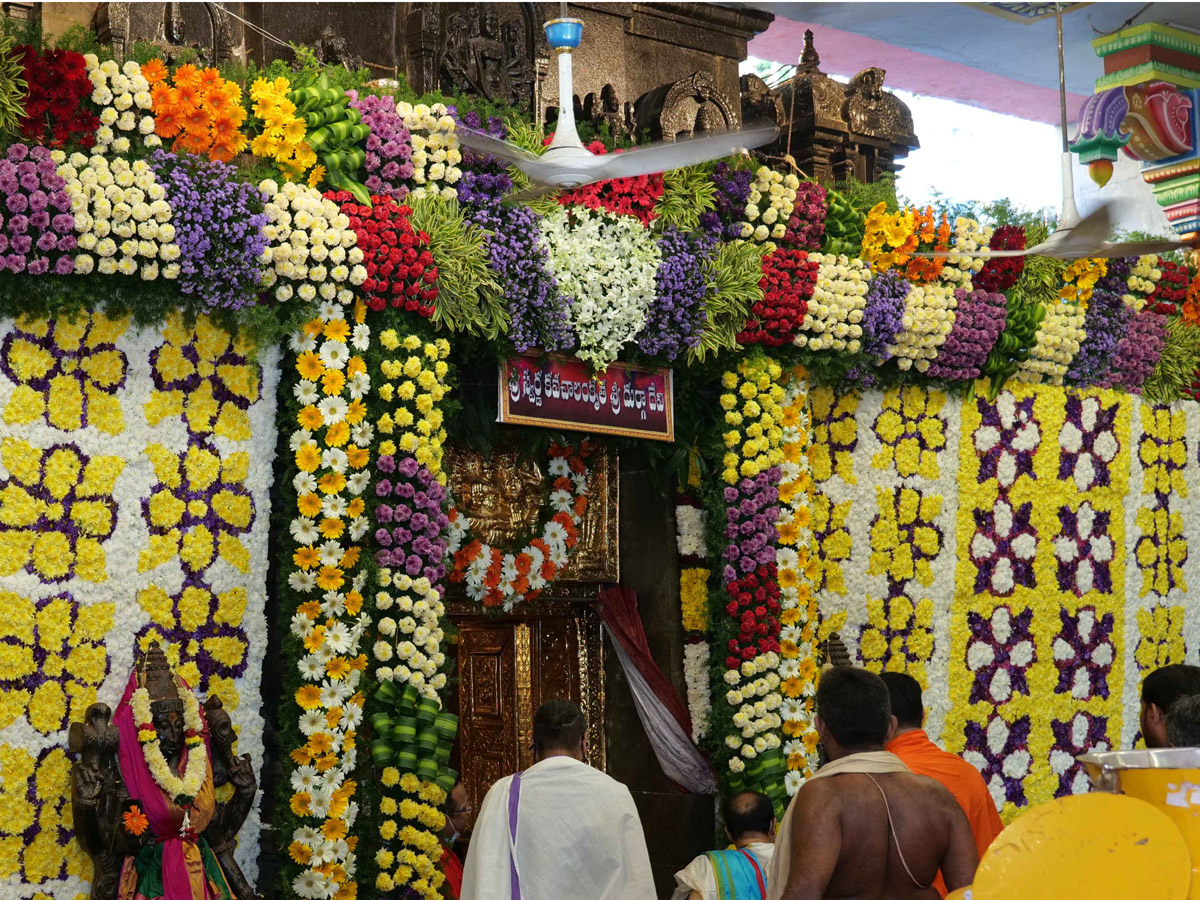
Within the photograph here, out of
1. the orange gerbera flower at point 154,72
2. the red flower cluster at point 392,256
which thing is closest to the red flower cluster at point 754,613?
the red flower cluster at point 392,256

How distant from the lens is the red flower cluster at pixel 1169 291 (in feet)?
32.9

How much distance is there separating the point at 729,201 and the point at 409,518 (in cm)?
273

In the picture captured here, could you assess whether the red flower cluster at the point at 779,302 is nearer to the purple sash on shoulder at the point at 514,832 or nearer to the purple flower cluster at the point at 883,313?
the purple flower cluster at the point at 883,313

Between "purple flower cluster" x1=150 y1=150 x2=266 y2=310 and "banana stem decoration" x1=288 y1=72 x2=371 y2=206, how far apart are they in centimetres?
43

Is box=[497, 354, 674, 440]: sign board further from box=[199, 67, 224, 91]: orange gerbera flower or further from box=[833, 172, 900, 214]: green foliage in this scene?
box=[199, 67, 224, 91]: orange gerbera flower

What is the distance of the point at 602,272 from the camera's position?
7.34 meters

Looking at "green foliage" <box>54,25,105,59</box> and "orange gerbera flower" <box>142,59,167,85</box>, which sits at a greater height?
"green foliage" <box>54,25,105,59</box>

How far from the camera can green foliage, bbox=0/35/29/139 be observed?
5711 millimetres

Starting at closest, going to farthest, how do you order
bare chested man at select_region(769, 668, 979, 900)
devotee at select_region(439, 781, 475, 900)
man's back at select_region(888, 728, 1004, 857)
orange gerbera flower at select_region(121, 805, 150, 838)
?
bare chested man at select_region(769, 668, 979, 900) → man's back at select_region(888, 728, 1004, 857) → orange gerbera flower at select_region(121, 805, 150, 838) → devotee at select_region(439, 781, 475, 900)

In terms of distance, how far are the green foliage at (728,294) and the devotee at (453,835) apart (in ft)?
8.56

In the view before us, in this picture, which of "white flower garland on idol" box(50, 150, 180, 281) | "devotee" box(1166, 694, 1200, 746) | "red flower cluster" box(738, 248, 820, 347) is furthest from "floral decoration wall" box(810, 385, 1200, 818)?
"devotee" box(1166, 694, 1200, 746)

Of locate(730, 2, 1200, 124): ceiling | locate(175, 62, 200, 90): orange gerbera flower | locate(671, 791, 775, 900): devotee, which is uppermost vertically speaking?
locate(730, 2, 1200, 124): ceiling

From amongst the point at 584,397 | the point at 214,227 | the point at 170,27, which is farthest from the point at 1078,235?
the point at 170,27

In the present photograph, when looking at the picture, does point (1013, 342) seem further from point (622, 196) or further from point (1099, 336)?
point (622, 196)
